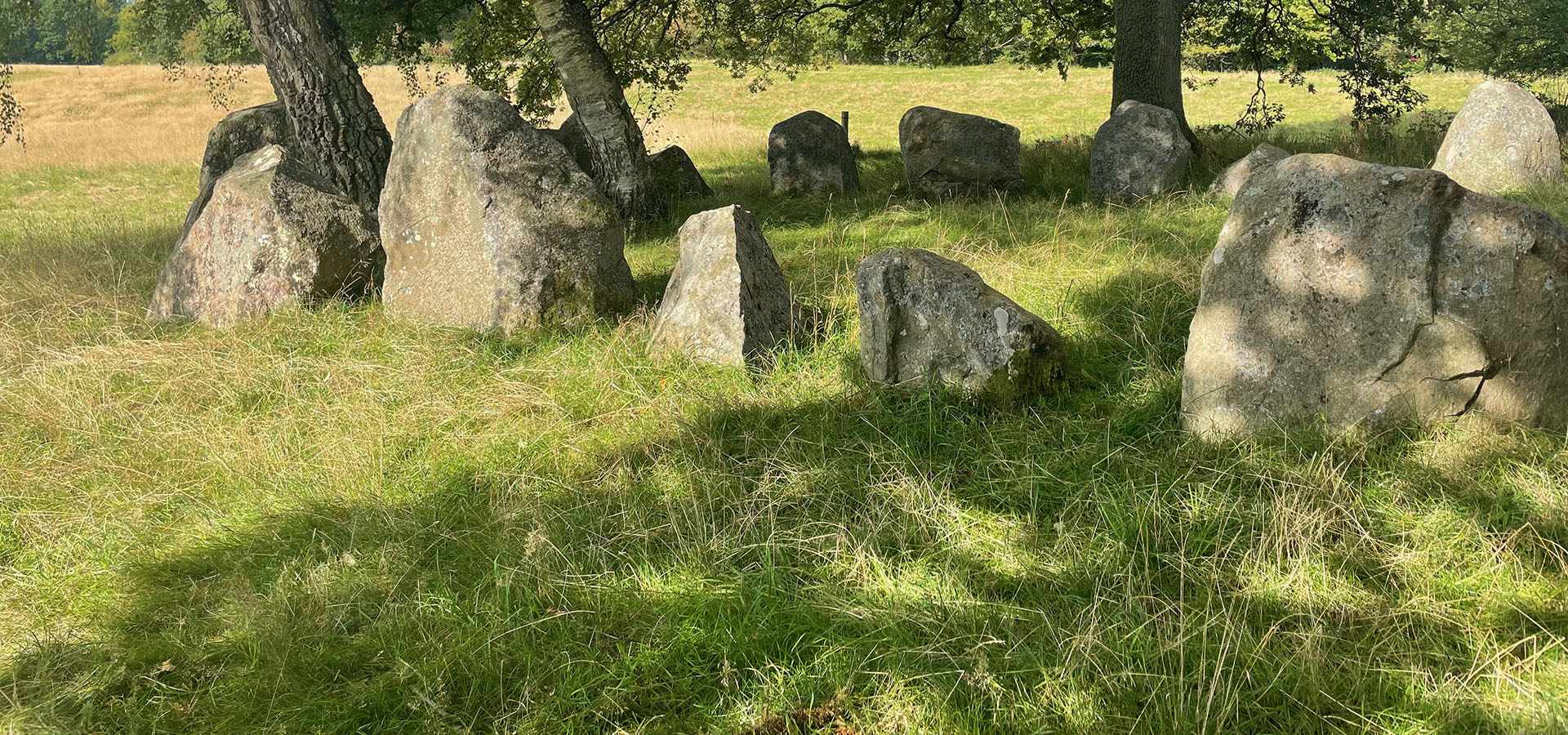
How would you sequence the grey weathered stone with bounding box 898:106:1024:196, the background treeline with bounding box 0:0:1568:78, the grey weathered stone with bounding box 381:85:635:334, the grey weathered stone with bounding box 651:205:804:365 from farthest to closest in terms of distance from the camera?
the background treeline with bounding box 0:0:1568:78 < the grey weathered stone with bounding box 898:106:1024:196 < the grey weathered stone with bounding box 381:85:635:334 < the grey weathered stone with bounding box 651:205:804:365

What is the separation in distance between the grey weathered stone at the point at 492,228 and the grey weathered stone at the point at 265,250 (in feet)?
1.65

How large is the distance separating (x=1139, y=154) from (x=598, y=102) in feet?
19.7

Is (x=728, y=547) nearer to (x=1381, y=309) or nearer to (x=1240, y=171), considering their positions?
(x=1381, y=309)

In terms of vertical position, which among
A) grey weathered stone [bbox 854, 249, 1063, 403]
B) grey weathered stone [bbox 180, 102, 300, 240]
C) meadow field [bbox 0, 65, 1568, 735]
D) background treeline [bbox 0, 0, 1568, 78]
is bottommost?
meadow field [bbox 0, 65, 1568, 735]

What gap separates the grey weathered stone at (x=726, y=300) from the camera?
5691 mm

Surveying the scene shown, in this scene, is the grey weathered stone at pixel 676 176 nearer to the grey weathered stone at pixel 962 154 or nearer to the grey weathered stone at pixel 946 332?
the grey weathered stone at pixel 962 154

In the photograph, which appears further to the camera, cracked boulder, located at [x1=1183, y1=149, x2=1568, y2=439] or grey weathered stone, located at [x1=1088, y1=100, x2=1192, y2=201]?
grey weathered stone, located at [x1=1088, y1=100, x2=1192, y2=201]

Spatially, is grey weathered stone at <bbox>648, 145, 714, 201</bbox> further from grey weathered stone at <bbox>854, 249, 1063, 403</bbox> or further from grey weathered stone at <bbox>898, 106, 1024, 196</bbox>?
grey weathered stone at <bbox>854, 249, 1063, 403</bbox>

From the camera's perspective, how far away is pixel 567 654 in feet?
10.7

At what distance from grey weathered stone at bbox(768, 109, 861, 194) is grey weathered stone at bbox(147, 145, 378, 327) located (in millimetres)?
6115

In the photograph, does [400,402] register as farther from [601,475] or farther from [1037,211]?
[1037,211]

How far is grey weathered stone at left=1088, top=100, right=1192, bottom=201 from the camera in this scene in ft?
34.7

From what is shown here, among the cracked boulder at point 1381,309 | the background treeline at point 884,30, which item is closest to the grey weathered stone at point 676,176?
the background treeline at point 884,30

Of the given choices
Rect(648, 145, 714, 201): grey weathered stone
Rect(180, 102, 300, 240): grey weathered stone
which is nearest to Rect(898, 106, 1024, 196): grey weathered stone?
Rect(648, 145, 714, 201): grey weathered stone
